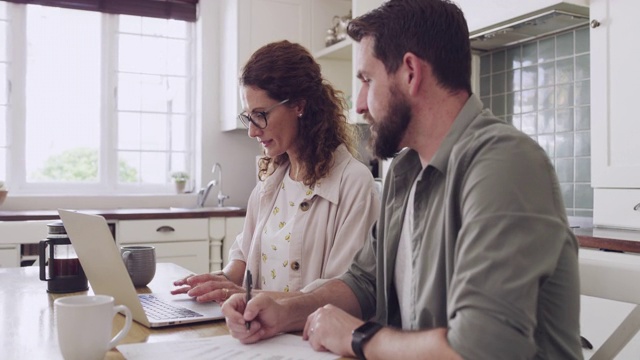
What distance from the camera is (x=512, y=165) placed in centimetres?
87

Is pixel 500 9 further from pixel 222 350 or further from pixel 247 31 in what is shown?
pixel 222 350

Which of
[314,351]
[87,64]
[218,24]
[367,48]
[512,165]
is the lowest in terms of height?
[314,351]

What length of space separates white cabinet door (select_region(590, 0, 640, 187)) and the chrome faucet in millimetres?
2528

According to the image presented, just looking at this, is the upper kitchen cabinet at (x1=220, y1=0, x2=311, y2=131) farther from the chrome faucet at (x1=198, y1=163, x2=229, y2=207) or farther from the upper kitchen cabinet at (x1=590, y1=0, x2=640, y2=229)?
the upper kitchen cabinet at (x1=590, y1=0, x2=640, y2=229)

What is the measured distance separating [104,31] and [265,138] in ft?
9.91

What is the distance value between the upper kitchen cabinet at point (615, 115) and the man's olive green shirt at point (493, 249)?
1527 mm

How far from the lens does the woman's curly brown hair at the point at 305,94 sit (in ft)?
5.42

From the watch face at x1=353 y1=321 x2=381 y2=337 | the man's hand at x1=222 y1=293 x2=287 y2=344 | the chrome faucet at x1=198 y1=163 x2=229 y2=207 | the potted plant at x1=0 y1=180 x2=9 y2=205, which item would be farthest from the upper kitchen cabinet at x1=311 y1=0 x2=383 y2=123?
the watch face at x1=353 y1=321 x2=381 y2=337

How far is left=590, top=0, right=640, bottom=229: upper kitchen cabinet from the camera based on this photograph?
90.5 inches

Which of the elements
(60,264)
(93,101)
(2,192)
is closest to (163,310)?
(60,264)

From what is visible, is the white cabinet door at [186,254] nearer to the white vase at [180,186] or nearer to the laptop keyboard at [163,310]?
the white vase at [180,186]

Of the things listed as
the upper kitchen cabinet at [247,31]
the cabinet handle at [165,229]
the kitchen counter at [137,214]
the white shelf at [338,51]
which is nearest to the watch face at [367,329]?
the kitchen counter at [137,214]

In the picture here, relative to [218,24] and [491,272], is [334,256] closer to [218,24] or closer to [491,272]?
[491,272]

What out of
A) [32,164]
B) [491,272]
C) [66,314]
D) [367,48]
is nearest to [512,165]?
[491,272]
